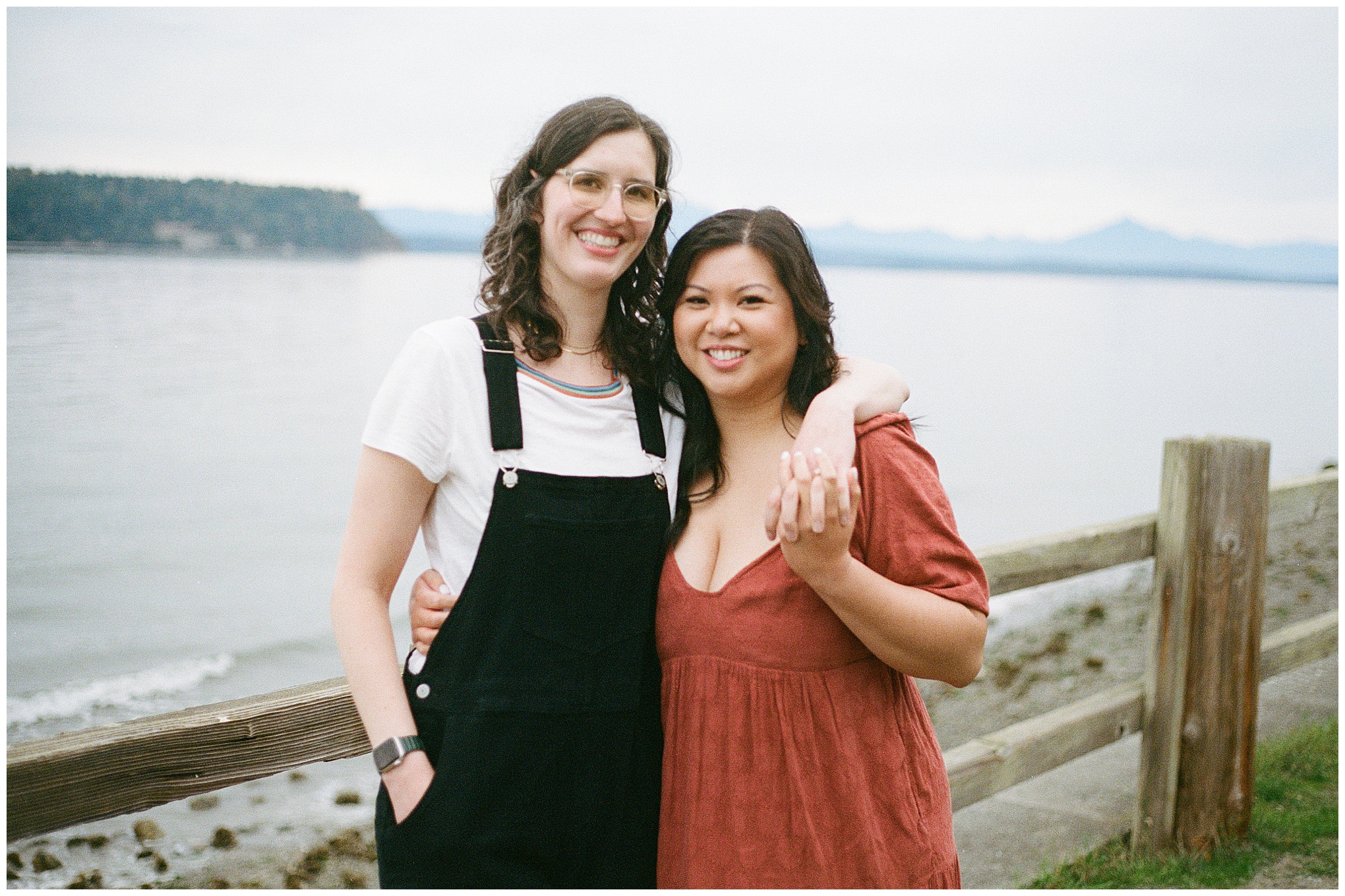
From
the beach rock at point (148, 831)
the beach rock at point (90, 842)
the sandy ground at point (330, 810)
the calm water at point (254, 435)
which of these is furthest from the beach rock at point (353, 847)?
the calm water at point (254, 435)

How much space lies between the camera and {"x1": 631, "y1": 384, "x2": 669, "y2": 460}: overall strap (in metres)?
2.06

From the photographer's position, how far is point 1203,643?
3.48 m

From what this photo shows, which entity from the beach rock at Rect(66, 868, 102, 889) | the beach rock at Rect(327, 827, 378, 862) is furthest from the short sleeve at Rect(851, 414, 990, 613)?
the beach rock at Rect(66, 868, 102, 889)

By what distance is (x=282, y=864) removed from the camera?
5.01 meters

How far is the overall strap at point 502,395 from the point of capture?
185cm

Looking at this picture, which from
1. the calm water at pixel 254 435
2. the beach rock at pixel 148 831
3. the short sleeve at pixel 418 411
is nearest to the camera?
the short sleeve at pixel 418 411

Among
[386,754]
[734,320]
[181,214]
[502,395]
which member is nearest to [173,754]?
[386,754]

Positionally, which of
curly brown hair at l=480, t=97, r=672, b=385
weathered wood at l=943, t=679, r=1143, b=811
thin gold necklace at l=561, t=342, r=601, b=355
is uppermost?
curly brown hair at l=480, t=97, r=672, b=385

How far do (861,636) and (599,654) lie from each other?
479 millimetres

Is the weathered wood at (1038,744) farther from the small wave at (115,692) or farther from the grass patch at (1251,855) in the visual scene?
the small wave at (115,692)

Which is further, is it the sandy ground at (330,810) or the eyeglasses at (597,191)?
the sandy ground at (330,810)

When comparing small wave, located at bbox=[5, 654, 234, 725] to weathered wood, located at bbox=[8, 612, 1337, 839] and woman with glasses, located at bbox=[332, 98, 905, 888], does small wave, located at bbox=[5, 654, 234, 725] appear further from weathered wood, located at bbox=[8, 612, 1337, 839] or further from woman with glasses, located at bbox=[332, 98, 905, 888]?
woman with glasses, located at bbox=[332, 98, 905, 888]

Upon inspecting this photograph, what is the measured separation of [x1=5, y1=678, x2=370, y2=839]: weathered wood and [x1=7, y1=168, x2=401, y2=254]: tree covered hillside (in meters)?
A: 5.34

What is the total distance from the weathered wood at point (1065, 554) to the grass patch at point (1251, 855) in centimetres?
106
